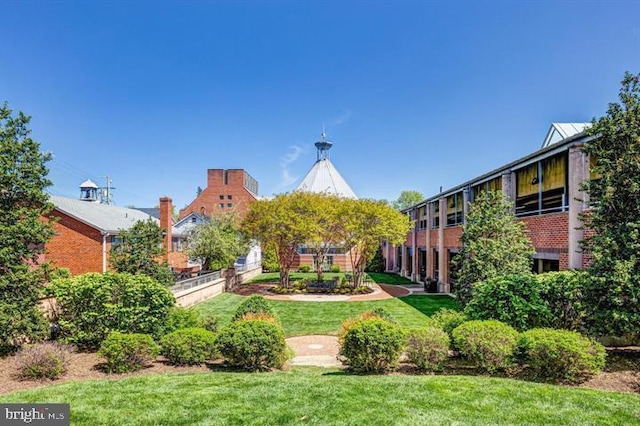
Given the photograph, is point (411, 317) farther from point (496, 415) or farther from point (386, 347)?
point (496, 415)

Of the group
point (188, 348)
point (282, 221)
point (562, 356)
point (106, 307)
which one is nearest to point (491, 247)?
point (562, 356)

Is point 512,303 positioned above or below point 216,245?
below

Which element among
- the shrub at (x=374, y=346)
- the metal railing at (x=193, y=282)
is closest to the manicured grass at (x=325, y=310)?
the metal railing at (x=193, y=282)

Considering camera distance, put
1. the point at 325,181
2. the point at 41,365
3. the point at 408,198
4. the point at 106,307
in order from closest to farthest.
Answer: the point at 41,365 < the point at 106,307 < the point at 325,181 < the point at 408,198

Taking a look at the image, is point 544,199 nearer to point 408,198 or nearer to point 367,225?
point 367,225

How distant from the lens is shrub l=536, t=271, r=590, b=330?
9062 millimetres

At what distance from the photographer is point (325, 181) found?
2159 inches

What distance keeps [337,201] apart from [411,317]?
11.8 metres

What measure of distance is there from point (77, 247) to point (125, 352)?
17362 millimetres

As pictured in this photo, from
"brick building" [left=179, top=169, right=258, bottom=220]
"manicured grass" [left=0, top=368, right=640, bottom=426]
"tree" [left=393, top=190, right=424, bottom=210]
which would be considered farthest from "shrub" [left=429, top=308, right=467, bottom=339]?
"tree" [left=393, top=190, right=424, bottom=210]

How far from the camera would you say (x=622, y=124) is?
8.44 meters

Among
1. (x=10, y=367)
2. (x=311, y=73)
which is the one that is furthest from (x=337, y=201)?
(x=10, y=367)

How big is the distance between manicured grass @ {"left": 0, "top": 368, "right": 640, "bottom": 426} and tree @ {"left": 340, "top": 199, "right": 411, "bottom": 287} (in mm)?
18498

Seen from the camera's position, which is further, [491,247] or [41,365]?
[491,247]
